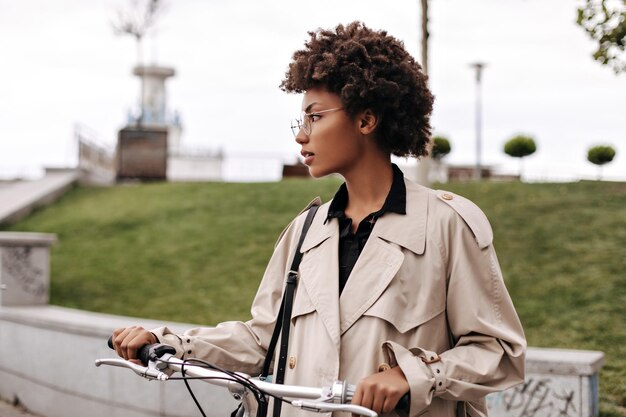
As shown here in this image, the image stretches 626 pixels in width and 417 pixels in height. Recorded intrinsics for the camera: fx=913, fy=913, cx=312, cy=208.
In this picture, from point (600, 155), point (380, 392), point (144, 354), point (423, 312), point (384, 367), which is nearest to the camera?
point (380, 392)

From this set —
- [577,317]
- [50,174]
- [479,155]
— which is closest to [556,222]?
[577,317]

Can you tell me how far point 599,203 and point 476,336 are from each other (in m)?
12.3

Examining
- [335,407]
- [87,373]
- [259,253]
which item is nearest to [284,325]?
[335,407]

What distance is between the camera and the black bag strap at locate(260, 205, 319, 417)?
280 cm

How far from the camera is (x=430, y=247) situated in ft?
8.57

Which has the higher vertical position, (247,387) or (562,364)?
(247,387)

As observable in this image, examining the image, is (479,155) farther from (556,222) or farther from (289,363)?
(289,363)

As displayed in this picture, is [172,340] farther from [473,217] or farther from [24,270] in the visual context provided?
[24,270]

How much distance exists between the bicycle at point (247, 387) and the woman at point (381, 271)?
0.28 ft

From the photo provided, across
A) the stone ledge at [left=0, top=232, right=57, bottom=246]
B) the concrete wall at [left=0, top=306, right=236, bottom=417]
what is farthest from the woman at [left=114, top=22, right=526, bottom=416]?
the stone ledge at [left=0, top=232, right=57, bottom=246]

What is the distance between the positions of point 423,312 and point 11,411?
7333 mm

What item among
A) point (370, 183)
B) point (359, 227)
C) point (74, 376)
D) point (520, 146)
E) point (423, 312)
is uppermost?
point (520, 146)

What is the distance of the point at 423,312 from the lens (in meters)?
2.56

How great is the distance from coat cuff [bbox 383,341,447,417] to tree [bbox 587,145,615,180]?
19.7m
